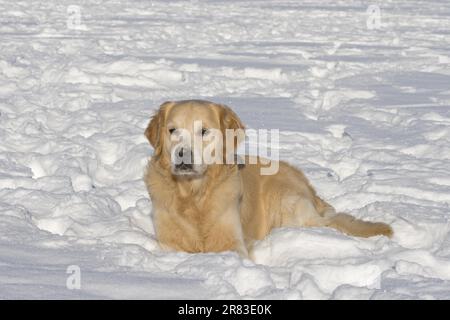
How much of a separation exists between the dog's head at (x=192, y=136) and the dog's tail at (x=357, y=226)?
0.85m

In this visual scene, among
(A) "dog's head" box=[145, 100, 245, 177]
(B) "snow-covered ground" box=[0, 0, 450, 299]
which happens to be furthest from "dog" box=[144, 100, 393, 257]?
(B) "snow-covered ground" box=[0, 0, 450, 299]

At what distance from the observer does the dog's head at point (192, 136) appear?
15.6ft

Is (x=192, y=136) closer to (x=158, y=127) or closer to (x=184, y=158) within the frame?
(x=184, y=158)

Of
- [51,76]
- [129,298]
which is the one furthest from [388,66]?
[129,298]

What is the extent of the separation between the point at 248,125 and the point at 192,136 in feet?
12.5

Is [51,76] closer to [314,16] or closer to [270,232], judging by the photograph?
[270,232]

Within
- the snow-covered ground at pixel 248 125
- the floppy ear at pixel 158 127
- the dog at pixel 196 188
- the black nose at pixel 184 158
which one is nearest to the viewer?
the snow-covered ground at pixel 248 125

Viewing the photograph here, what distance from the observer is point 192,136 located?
4809mm

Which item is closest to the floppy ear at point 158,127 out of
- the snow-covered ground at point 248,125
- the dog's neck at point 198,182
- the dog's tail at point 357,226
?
the dog's neck at point 198,182

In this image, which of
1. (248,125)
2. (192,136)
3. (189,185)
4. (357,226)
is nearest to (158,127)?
(192,136)

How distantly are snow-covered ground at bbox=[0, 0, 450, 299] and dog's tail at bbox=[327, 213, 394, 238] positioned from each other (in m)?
0.11

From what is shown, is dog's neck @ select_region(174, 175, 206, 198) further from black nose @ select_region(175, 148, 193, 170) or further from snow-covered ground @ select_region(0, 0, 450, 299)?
snow-covered ground @ select_region(0, 0, 450, 299)

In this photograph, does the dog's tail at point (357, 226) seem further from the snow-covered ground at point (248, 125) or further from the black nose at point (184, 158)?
the black nose at point (184, 158)

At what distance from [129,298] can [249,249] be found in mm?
1605
